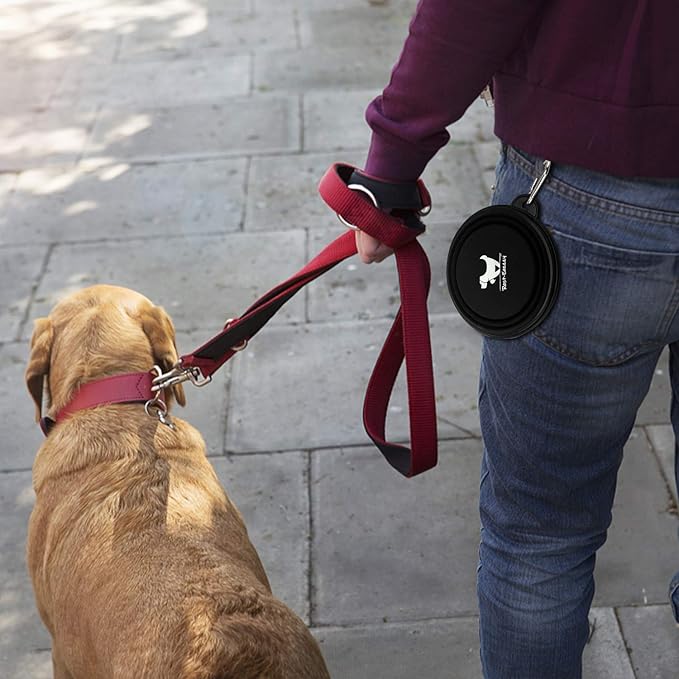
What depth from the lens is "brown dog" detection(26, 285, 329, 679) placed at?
2.03 metres

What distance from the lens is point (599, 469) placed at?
1.98 m

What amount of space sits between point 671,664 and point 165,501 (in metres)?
1.57

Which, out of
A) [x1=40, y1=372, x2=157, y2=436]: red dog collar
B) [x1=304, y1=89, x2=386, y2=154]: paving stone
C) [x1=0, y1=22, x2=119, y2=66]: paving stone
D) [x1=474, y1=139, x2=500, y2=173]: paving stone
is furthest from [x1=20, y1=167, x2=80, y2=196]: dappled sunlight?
[x1=40, y1=372, x2=157, y2=436]: red dog collar

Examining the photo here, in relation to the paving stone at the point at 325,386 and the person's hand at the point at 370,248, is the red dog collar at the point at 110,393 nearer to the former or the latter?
the person's hand at the point at 370,248

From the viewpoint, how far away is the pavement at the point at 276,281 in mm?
3176

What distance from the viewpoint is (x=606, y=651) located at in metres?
2.98

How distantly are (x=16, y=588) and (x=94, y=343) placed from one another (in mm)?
991

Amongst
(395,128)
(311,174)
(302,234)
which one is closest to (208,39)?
(311,174)

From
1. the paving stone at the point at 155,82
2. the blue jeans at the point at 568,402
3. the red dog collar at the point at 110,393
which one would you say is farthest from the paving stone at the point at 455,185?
the blue jeans at the point at 568,402

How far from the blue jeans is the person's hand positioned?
0.25 m

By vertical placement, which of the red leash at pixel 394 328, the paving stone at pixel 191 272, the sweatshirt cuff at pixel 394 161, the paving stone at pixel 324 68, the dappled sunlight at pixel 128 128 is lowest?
the paving stone at pixel 324 68

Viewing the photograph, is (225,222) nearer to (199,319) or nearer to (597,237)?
(199,319)

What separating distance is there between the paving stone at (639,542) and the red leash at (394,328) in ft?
4.13

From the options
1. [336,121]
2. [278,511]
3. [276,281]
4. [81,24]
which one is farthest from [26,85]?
[278,511]
